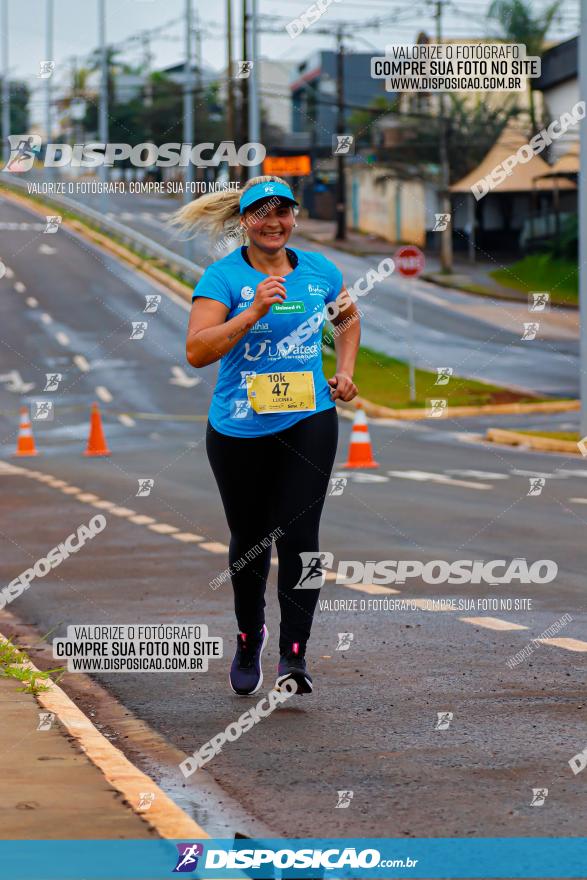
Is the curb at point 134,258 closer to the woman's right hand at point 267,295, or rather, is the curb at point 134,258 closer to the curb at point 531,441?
the curb at point 531,441

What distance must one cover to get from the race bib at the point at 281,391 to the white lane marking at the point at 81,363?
3571 cm

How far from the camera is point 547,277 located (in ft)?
203

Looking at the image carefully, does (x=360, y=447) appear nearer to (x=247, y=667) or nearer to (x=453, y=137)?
(x=247, y=667)

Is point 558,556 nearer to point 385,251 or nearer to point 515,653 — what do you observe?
point 515,653

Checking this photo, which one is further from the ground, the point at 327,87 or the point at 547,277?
the point at 327,87

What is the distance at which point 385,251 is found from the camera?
233ft

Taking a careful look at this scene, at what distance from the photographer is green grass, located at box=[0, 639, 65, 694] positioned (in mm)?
7180

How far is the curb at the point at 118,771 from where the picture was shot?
494cm

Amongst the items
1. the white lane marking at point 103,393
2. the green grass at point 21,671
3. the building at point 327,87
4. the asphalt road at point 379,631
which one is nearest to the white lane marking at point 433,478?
the asphalt road at point 379,631

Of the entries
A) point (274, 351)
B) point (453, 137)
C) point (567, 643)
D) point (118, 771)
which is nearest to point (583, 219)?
point (567, 643)

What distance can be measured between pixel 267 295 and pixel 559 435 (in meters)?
20.1

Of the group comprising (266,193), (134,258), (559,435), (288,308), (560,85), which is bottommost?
(559,435)

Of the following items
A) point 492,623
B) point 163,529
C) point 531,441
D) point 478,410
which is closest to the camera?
point 492,623

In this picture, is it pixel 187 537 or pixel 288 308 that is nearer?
pixel 288 308
